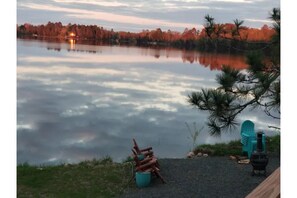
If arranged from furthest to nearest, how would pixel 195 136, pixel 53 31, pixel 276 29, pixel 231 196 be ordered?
pixel 53 31 → pixel 195 136 → pixel 276 29 → pixel 231 196

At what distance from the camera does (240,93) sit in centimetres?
513

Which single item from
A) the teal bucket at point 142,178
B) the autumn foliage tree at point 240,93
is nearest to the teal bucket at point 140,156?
the teal bucket at point 142,178

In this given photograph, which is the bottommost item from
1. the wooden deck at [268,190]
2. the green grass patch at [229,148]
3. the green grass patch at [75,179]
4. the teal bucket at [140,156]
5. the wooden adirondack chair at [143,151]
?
the green grass patch at [75,179]

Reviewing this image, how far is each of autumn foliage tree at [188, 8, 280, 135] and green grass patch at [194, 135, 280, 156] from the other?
323 mm

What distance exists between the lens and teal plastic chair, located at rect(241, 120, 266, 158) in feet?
16.2

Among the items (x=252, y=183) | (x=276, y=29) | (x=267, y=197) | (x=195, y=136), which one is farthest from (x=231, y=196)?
(x=267, y=197)

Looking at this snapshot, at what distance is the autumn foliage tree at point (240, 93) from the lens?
4.90 metres

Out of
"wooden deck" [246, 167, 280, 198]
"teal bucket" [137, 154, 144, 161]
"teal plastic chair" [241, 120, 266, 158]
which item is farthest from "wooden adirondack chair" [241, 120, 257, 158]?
"wooden deck" [246, 167, 280, 198]

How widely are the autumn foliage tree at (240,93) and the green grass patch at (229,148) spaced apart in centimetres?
32

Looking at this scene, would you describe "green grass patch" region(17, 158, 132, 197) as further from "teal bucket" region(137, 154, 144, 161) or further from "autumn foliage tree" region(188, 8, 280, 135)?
"autumn foliage tree" region(188, 8, 280, 135)

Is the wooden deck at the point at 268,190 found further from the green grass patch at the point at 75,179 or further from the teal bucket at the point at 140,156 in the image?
the teal bucket at the point at 140,156

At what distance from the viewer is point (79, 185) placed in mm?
4188
